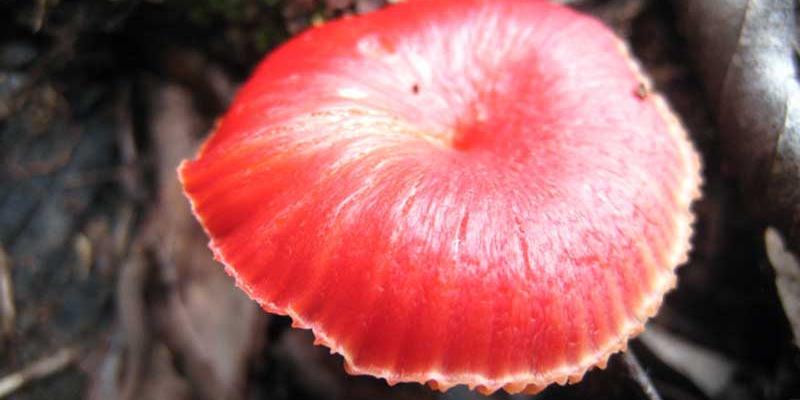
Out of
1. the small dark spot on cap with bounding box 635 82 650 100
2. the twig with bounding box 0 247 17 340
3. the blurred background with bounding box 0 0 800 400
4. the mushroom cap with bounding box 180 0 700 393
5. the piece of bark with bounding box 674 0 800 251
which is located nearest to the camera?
the mushroom cap with bounding box 180 0 700 393

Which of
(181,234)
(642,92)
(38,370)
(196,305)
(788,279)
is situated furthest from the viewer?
(181,234)

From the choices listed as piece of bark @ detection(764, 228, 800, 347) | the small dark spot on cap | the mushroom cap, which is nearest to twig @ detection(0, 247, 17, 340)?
the mushroom cap

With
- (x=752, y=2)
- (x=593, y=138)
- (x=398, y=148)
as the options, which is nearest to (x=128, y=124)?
(x=398, y=148)

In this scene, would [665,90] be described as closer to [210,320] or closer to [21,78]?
[210,320]

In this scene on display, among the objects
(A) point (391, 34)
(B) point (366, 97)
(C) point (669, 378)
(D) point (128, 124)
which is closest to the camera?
(B) point (366, 97)

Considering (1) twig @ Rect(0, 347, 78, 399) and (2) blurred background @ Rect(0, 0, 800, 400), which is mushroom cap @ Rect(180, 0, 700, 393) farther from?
(1) twig @ Rect(0, 347, 78, 399)

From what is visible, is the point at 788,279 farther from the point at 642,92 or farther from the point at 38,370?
the point at 38,370

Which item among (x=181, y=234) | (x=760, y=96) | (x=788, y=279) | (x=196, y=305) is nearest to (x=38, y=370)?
(x=196, y=305)
